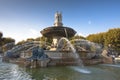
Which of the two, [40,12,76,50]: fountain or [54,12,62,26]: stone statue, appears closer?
[40,12,76,50]: fountain

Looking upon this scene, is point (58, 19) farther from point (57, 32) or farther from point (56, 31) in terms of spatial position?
point (56, 31)

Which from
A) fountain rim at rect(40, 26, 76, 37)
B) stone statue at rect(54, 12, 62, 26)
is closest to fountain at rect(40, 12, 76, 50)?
fountain rim at rect(40, 26, 76, 37)

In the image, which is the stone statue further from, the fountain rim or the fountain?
the fountain rim

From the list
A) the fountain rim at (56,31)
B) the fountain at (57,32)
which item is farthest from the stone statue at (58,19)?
the fountain rim at (56,31)

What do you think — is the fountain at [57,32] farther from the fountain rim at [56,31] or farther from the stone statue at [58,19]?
the stone statue at [58,19]

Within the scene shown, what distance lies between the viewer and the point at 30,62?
19344 millimetres

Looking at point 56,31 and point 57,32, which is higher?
point 56,31

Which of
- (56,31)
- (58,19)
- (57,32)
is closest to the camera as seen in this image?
(56,31)

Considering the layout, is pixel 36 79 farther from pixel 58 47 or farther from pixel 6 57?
pixel 6 57

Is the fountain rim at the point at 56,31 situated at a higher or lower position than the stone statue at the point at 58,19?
lower

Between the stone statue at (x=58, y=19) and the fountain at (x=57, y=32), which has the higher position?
the stone statue at (x=58, y=19)

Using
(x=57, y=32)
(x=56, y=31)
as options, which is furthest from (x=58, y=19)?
(x=56, y=31)

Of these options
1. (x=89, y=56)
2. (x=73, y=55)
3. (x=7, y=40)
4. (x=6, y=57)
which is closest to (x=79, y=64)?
(x=73, y=55)

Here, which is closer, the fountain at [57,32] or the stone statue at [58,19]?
the fountain at [57,32]
